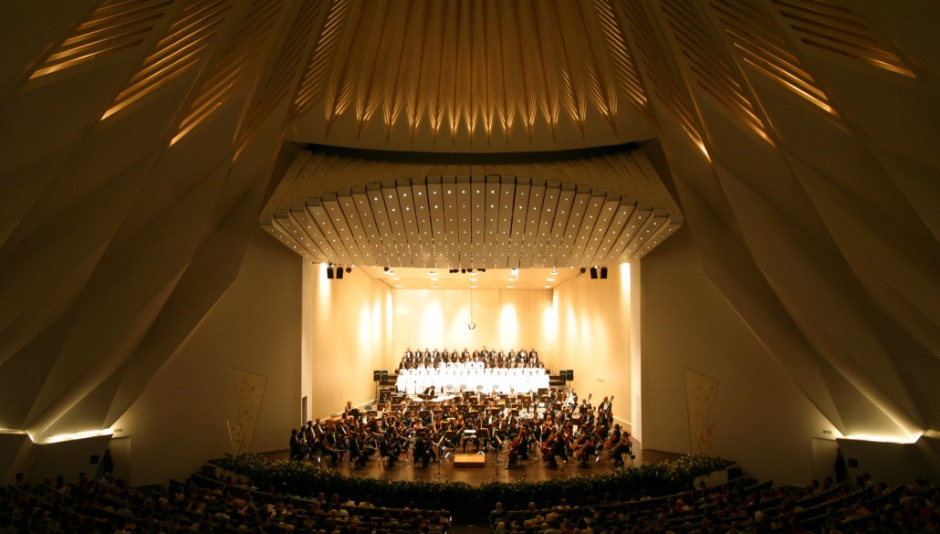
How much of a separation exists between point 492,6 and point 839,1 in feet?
26.5

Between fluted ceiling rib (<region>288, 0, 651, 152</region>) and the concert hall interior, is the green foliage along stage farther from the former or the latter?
fluted ceiling rib (<region>288, 0, 651, 152</region>)

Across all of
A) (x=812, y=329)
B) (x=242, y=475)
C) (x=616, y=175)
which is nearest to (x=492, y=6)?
(x=616, y=175)

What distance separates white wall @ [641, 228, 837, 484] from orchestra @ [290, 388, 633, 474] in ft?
4.59

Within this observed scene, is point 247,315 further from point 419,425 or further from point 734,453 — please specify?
point 734,453

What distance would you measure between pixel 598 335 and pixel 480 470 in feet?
27.2

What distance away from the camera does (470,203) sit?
1383 cm

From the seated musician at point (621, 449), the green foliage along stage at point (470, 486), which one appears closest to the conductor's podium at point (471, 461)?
the green foliage along stage at point (470, 486)

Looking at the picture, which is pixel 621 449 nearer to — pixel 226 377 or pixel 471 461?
pixel 471 461

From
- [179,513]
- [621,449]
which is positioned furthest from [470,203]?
[179,513]

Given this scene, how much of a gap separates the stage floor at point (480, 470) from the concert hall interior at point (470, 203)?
254 cm

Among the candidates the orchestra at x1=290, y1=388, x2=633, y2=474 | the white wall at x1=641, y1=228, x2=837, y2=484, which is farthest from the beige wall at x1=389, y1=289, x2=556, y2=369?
the white wall at x1=641, y1=228, x2=837, y2=484

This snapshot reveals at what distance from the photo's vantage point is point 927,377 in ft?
33.4

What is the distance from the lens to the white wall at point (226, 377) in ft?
43.7

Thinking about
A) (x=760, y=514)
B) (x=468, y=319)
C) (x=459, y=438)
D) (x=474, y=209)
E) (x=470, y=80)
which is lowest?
(x=459, y=438)
